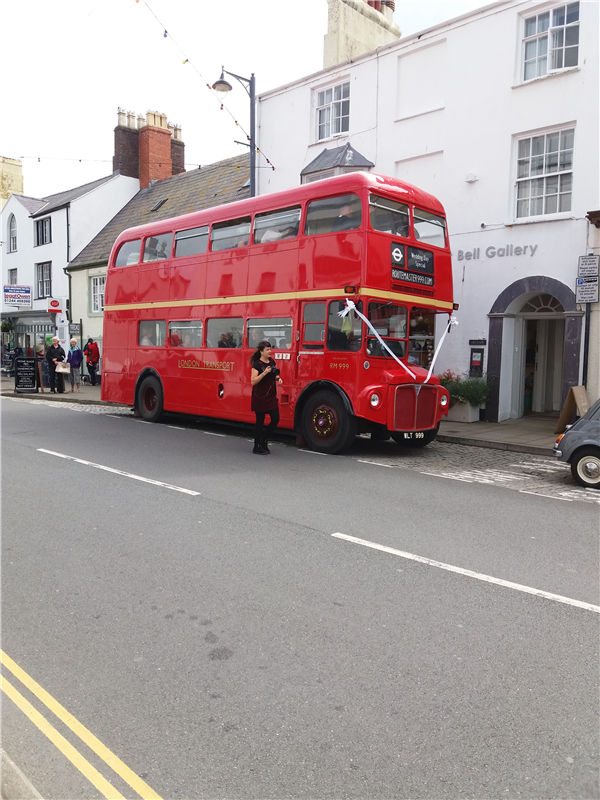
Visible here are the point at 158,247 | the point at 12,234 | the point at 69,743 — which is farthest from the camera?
the point at 12,234

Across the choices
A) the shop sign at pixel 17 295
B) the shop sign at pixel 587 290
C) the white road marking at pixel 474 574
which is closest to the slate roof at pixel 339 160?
the shop sign at pixel 587 290

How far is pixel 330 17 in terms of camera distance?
2088 cm

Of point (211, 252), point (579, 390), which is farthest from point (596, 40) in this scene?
point (211, 252)

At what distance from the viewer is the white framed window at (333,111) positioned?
1802 centimetres

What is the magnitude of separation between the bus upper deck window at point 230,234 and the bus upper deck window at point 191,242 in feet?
0.93

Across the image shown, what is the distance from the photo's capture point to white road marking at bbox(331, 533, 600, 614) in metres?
4.39

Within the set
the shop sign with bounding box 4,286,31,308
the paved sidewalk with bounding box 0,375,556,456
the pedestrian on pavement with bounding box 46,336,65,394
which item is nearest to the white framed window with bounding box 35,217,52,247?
the shop sign with bounding box 4,286,31,308

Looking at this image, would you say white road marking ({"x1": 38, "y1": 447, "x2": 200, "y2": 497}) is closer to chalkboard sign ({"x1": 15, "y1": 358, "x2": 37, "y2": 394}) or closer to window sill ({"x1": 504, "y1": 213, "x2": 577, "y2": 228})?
window sill ({"x1": 504, "y1": 213, "x2": 577, "y2": 228})

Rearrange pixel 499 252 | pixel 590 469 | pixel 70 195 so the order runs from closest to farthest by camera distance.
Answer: pixel 590 469
pixel 499 252
pixel 70 195

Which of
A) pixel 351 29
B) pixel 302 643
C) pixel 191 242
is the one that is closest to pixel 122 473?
pixel 302 643

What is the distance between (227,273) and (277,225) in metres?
1.56

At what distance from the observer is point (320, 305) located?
10664mm

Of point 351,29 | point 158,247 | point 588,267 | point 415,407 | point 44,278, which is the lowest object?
point 415,407

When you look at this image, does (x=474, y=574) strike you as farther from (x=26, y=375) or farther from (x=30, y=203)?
(x=30, y=203)
